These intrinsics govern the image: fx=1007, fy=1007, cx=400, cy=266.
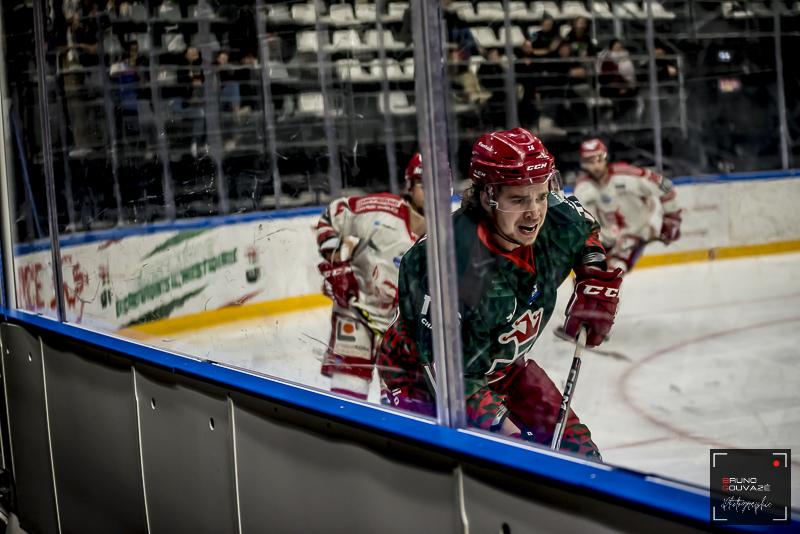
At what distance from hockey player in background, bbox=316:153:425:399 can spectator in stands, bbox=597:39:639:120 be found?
10.5 ft

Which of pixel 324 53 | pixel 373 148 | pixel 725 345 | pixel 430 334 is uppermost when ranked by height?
pixel 324 53

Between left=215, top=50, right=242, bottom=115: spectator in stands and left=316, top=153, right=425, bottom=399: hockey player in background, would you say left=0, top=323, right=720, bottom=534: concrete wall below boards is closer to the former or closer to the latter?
left=316, top=153, right=425, bottom=399: hockey player in background

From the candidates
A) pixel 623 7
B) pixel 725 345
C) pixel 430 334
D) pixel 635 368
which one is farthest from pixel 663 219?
pixel 430 334

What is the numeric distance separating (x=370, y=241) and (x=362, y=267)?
0.07m

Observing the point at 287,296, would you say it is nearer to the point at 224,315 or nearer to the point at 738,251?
the point at 224,315

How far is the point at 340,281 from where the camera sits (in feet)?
8.31

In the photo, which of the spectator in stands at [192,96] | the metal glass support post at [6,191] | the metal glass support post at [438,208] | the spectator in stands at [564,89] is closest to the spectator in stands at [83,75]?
the spectator in stands at [192,96]

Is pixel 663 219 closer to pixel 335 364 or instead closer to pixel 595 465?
pixel 335 364

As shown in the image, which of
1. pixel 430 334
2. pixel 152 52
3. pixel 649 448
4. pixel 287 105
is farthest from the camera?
pixel 152 52

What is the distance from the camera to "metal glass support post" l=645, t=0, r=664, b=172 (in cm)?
477

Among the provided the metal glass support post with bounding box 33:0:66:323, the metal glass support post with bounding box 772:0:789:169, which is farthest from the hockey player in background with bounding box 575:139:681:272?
the metal glass support post with bounding box 33:0:66:323

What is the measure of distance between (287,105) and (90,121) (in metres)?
0.95

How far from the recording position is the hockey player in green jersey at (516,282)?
141cm

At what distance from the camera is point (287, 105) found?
2.17 meters
